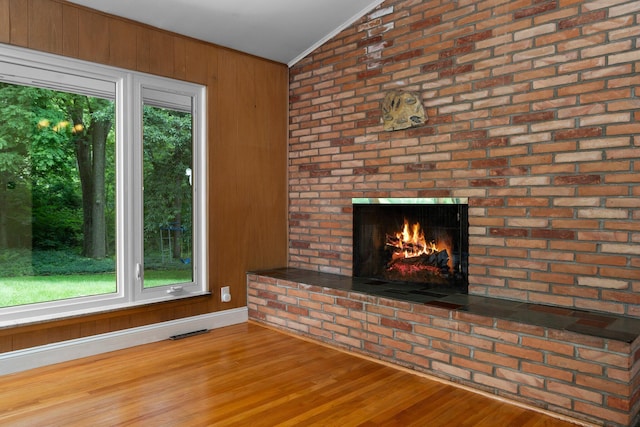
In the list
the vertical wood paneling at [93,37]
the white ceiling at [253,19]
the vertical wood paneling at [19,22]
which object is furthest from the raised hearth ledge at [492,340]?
the vertical wood paneling at [19,22]

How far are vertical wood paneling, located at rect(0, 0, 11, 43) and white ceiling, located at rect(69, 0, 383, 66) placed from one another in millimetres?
402

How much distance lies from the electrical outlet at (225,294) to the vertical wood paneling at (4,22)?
229 cm

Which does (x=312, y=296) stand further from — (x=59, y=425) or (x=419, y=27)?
(x=419, y=27)

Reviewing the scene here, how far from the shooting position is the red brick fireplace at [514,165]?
241cm

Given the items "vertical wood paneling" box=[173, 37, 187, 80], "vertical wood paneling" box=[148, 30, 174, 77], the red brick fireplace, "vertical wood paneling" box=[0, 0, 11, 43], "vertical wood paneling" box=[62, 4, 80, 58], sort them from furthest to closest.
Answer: "vertical wood paneling" box=[173, 37, 187, 80]
"vertical wood paneling" box=[148, 30, 174, 77]
"vertical wood paneling" box=[62, 4, 80, 58]
"vertical wood paneling" box=[0, 0, 11, 43]
the red brick fireplace

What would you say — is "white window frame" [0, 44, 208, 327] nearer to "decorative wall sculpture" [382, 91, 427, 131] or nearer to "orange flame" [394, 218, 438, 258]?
"decorative wall sculpture" [382, 91, 427, 131]

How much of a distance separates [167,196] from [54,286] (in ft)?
3.32

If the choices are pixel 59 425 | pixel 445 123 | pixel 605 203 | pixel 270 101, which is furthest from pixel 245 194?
pixel 605 203

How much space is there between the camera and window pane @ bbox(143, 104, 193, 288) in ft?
11.5

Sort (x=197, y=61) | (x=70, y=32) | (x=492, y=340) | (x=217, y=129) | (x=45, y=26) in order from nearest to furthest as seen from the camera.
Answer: (x=492, y=340), (x=45, y=26), (x=70, y=32), (x=197, y=61), (x=217, y=129)

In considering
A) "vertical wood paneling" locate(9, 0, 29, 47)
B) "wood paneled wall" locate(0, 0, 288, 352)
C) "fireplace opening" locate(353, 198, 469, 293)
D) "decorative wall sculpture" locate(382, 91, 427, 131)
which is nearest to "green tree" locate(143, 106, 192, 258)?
"wood paneled wall" locate(0, 0, 288, 352)

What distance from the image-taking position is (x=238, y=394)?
2488 mm

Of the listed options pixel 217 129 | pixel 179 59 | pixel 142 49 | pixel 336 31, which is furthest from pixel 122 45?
pixel 336 31

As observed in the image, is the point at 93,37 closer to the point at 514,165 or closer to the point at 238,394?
the point at 238,394
